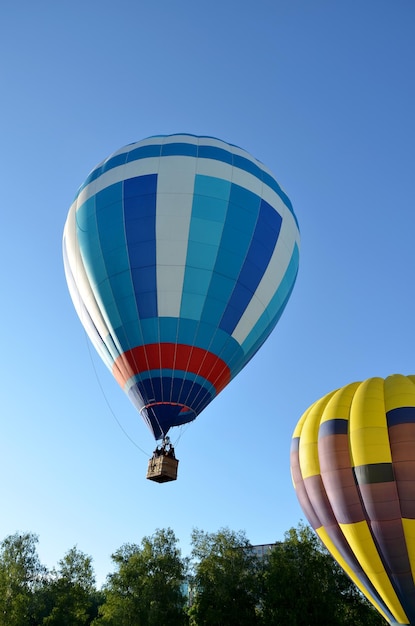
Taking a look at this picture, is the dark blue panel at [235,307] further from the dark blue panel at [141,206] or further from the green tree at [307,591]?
the green tree at [307,591]

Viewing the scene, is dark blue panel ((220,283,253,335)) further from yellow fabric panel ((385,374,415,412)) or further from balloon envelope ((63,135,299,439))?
yellow fabric panel ((385,374,415,412))

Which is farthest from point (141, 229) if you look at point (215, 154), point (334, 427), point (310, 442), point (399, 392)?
point (399, 392)

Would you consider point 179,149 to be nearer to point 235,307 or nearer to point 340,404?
point 235,307

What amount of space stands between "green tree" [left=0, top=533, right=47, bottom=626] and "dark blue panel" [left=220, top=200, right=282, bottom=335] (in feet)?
63.3

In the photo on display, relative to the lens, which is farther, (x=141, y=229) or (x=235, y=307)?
(x=235, y=307)

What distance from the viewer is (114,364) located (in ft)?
52.6

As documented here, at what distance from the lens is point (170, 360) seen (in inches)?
587

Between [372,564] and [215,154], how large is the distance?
14.0m

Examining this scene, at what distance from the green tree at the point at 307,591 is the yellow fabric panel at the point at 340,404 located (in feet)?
41.9

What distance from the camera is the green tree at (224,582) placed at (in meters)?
24.8

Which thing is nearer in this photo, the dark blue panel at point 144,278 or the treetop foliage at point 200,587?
the dark blue panel at point 144,278

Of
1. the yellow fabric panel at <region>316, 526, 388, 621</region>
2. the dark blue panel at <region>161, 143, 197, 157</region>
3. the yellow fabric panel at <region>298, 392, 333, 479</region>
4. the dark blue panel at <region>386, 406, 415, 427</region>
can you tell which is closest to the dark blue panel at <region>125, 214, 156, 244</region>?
the dark blue panel at <region>161, 143, 197, 157</region>

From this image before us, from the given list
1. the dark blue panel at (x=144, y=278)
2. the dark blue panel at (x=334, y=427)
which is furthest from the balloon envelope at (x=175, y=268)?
the dark blue panel at (x=334, y=427)

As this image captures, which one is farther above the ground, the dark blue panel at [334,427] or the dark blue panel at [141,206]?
the dark blue panel at [141,206]
